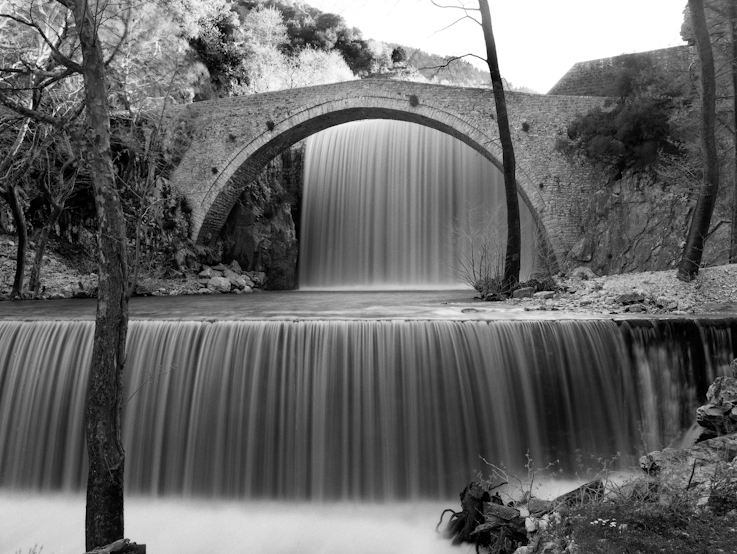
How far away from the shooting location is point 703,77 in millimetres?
6852

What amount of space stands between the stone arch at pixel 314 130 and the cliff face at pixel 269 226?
0.65 metres

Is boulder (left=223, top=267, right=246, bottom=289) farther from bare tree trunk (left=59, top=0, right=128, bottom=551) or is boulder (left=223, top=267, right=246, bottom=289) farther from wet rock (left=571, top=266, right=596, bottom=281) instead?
bare tree trunk (left=59, top=0, right=128, bottom=551)

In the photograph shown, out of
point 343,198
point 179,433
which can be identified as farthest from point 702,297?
point 343,198

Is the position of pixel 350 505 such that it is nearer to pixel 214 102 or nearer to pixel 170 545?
pixel 170 545

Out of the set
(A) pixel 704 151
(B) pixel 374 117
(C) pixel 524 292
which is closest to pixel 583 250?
(C) pixel 524 292

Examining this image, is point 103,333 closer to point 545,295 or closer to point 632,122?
point 545,295

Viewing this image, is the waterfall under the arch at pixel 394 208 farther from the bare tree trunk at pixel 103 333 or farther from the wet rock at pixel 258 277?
the bare tree trunk at pixel 103 333

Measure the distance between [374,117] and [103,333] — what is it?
11816mm

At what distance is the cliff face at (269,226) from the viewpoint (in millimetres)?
15555

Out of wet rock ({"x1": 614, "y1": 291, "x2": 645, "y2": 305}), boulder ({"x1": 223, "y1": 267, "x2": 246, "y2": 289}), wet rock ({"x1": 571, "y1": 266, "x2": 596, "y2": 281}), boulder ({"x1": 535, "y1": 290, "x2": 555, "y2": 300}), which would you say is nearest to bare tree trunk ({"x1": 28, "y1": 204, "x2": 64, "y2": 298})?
boulder ({"x1": 223, "y1": 267, "x2": 246, "y2": 289})

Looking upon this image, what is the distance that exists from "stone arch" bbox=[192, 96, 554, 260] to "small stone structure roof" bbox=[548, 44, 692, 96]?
223cm

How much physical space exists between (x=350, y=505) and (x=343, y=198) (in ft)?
40.4

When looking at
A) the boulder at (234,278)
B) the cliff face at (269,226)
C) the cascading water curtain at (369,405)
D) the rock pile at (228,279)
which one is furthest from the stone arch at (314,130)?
the cascading water curtain at (369,405)

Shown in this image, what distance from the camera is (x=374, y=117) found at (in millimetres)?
13805
